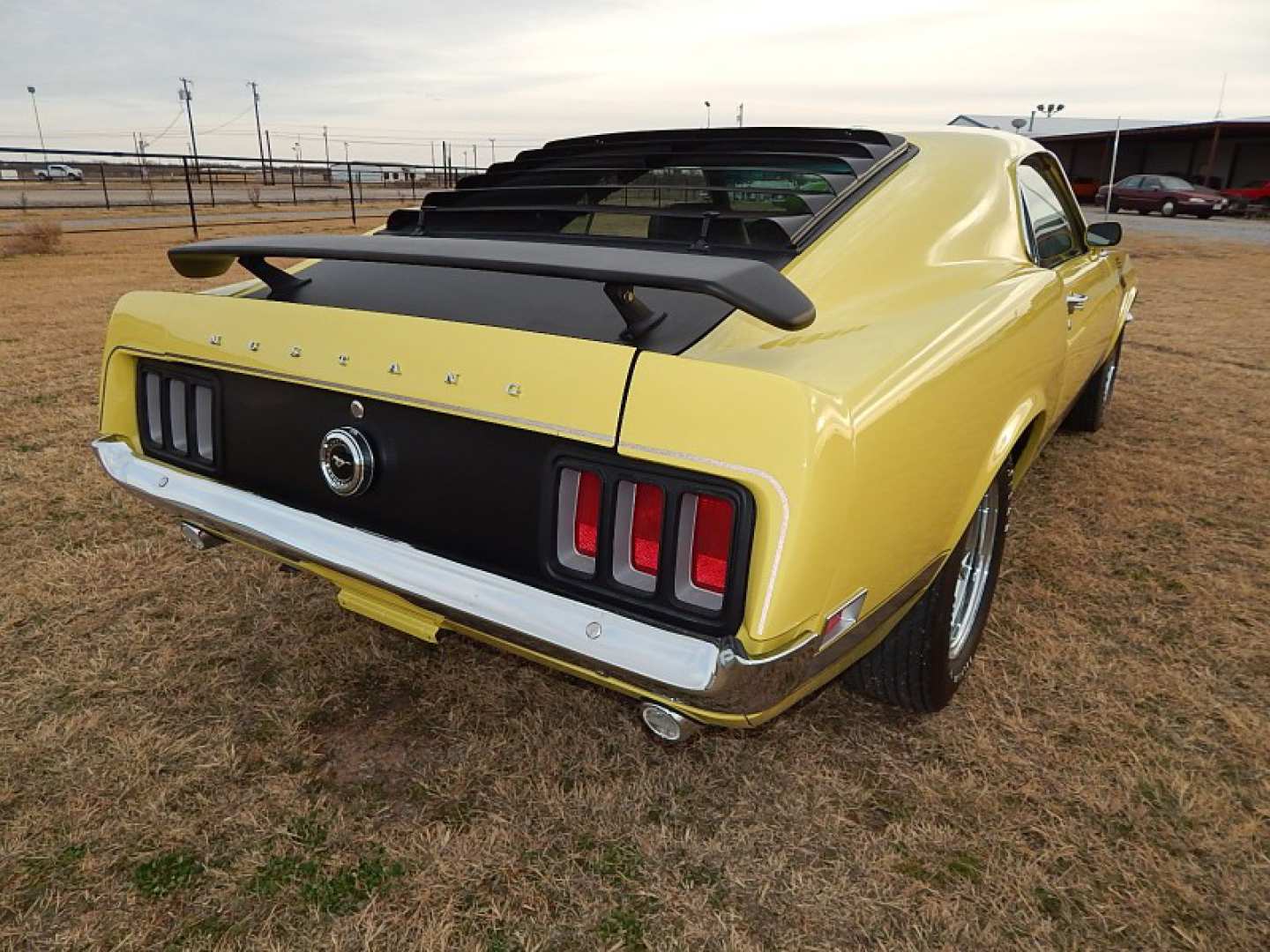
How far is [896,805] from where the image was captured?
2.07 meters

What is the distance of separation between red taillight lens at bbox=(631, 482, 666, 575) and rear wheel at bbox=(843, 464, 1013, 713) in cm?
79

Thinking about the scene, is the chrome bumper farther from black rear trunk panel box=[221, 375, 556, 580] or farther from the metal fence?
the metal fence

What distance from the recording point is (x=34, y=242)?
13.8m

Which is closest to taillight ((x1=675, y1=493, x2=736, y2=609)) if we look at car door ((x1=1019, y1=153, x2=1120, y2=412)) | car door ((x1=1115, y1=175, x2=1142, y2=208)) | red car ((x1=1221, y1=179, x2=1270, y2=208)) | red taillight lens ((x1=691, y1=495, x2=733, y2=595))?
red taillight lens ((x1=691, y1=495, x2=733, y2=595))

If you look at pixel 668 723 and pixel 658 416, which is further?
pixel 668 723

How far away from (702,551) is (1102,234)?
121 inches

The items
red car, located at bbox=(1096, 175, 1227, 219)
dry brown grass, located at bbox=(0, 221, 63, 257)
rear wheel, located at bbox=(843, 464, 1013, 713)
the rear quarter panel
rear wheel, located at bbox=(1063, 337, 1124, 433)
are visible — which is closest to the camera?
the rear quarter panel

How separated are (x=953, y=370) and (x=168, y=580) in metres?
2.68

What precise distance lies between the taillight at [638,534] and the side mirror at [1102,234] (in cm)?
298

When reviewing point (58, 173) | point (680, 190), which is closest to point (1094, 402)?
point (680, 190)

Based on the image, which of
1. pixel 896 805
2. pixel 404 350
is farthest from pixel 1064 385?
pixel 404 350

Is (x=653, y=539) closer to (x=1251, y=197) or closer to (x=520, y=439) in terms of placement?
(x=520, y=439)

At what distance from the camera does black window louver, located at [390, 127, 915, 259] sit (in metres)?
2.20

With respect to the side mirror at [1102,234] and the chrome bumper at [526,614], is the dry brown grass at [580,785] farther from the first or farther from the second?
the side mirror at [1102,234]
